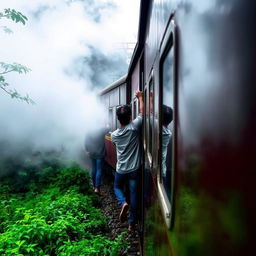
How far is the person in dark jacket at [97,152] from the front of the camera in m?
7.60

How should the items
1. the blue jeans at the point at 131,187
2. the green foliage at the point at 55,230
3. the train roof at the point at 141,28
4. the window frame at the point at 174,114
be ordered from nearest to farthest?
the window frame at the point at 174,114 < the train roof at the point at 141,28 < the green foliage at the point at 55,230 < the blue jeans at the point at 131,187

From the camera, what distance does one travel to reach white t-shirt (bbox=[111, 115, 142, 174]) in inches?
180

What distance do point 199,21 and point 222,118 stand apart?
28cm

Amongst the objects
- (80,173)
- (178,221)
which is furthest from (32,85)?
(178,221)

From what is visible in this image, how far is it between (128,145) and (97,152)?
3077 mm

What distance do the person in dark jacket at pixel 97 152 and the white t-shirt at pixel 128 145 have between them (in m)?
2.82

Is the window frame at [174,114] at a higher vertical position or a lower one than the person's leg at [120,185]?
higher

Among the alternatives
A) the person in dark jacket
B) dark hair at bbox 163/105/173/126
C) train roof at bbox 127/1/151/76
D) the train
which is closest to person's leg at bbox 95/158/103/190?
the person in dark jacket

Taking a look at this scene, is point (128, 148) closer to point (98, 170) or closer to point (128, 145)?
point (128, 145)

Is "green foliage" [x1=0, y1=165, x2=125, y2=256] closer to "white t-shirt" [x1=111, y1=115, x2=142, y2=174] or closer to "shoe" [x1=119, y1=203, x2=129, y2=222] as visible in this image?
"shoe" [x1=119, y1=203, x2=129, y2=222]

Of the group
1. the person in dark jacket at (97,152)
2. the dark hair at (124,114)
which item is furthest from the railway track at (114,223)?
the dark hair at (124,114)

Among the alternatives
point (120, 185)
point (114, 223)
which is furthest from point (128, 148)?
point (114, 223)

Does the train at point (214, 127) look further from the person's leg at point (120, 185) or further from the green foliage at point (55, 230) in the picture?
the person's leg at point (120, 185)

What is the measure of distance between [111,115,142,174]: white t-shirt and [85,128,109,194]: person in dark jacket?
282 cm
